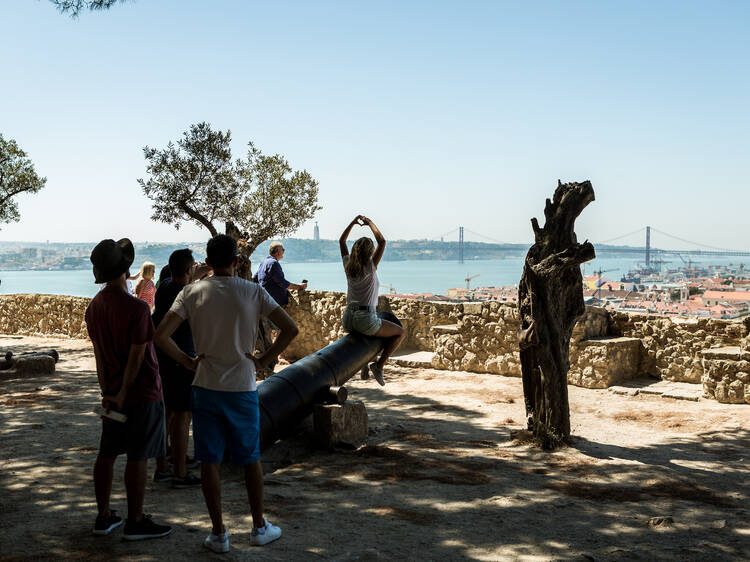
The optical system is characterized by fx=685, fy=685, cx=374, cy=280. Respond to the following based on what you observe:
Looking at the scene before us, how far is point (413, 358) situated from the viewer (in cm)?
1156

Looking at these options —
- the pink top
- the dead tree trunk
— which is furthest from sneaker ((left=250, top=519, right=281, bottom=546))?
the pink top

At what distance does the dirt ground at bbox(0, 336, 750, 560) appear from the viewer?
3.77 meters

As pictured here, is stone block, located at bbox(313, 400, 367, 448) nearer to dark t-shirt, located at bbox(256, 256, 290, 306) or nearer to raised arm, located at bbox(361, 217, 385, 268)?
raised arm, located at bbox(361, 217, 385, 268)

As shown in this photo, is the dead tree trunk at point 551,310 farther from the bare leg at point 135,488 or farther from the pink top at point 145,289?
the pink top at point 145,289

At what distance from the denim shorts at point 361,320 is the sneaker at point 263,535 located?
2.88m

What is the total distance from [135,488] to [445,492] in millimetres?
2204

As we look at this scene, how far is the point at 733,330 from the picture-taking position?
900 centimetres

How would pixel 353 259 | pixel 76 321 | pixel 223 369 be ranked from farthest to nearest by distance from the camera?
1. pixel 76 321
2. pixel 353 259
3. pixel 223 369

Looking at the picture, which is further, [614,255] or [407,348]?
[614,255]

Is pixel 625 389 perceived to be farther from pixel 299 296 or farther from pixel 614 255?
pixel 614 255

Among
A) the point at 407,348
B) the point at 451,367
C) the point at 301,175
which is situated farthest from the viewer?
the point at 301,175

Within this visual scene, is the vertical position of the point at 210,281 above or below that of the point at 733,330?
above

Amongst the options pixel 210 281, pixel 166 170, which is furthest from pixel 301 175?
pixel 210 281

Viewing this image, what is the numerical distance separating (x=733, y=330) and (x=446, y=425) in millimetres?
4354
